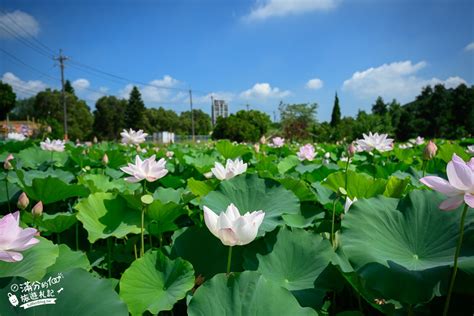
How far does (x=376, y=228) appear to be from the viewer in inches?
30.7

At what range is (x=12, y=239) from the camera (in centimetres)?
60

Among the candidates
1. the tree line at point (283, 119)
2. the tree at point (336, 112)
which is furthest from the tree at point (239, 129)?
the tree at point (336, 112)

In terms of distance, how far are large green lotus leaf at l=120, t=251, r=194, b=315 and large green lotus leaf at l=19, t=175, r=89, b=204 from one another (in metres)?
0.69

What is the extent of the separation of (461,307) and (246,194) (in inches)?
24.9

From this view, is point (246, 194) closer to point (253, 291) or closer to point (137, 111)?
point (253, 291)

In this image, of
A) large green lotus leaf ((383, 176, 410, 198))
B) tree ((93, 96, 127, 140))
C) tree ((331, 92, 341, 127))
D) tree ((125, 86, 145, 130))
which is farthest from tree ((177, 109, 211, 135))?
large green lotus leaf ((383, 176, 410, 198))

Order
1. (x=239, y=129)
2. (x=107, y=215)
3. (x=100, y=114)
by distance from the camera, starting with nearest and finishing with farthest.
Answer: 1. (x=107, y=215)
2. (x=239, y=129)
3. (x=100, y=114)

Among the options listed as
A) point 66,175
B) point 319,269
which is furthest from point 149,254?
point 66,175

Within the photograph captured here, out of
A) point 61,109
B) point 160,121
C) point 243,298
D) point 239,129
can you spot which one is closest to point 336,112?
point 239,129

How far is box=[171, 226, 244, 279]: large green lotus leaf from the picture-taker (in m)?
0.91

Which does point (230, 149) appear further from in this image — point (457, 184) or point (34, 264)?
point (457, 184)

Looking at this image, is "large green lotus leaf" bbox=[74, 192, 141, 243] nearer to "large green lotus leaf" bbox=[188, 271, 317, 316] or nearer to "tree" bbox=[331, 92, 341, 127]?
"large green lotus leaf" bbox=[188, 271, 317, 316]

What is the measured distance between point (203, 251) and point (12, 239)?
475mm

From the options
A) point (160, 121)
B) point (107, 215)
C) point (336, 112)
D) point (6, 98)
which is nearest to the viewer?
point (107, 215)
